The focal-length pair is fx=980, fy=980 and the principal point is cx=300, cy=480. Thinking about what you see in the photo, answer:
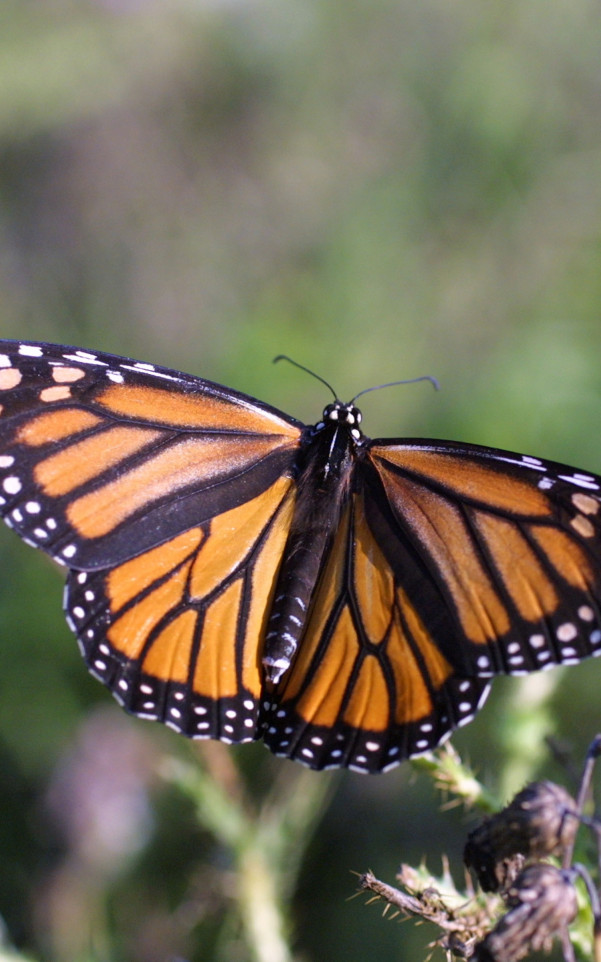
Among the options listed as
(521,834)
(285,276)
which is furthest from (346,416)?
(285,276)

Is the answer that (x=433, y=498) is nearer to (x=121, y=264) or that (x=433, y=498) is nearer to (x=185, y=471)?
(x=185, y=471)

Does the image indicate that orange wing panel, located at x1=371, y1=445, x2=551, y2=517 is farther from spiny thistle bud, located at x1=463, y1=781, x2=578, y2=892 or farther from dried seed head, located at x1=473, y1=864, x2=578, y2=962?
dried seed head, located at x1=473, y1=864, x2=578, y2=962

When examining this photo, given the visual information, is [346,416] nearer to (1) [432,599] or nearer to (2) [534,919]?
(1) [432,599]

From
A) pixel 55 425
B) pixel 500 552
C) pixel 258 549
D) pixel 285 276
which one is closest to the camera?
pixel 500 552

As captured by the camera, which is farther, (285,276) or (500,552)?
(285,276)

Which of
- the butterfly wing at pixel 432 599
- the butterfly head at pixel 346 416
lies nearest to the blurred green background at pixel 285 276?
the butterfly wing at pixel 432 599

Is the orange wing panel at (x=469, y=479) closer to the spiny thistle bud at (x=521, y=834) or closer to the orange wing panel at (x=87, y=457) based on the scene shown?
the orange wing panel at (x=87, y=457)

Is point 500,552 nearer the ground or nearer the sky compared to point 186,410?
nearer the ground
